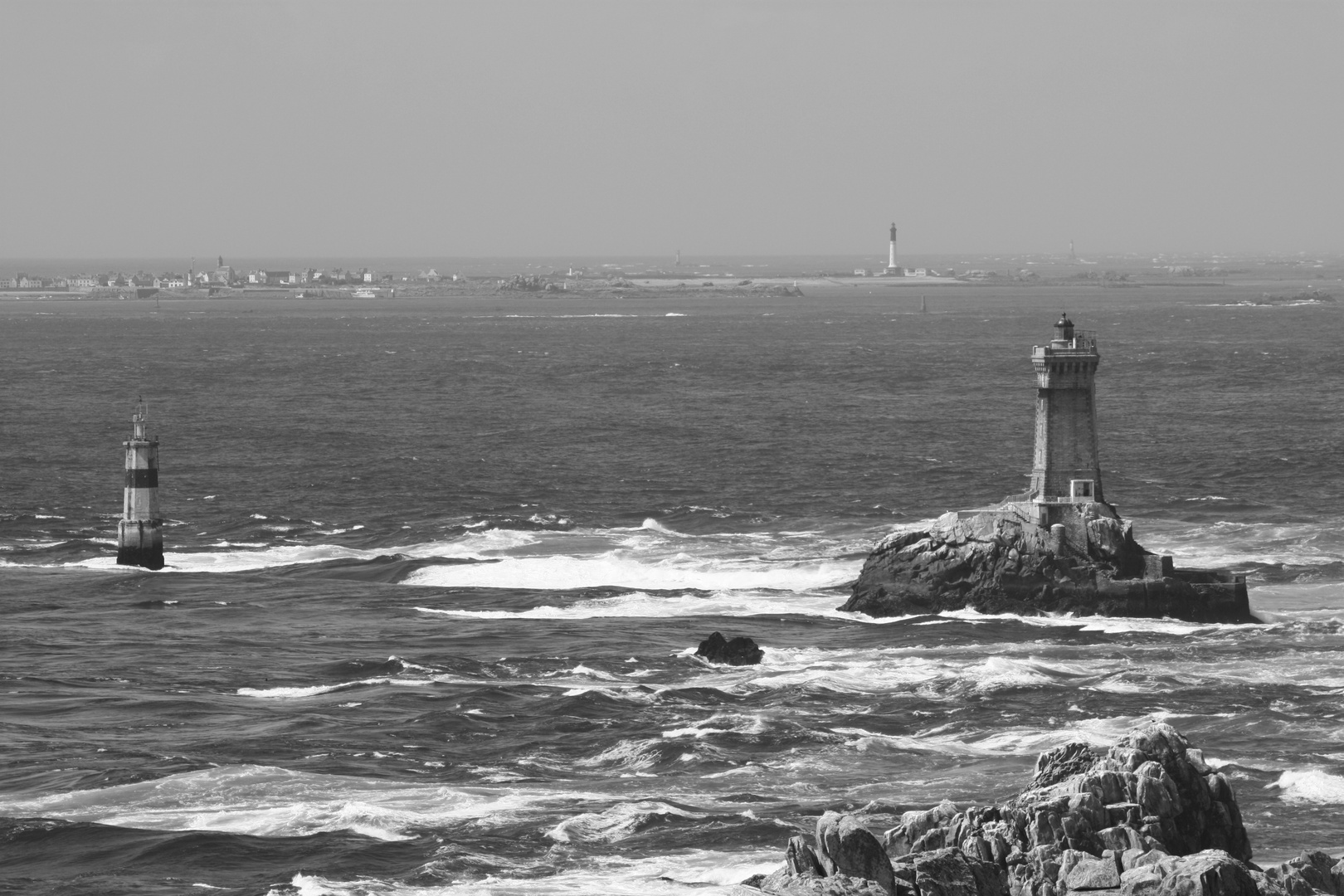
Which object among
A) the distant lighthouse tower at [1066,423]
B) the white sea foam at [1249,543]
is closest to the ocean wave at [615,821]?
the distant lighthouse tower at [1066,423]

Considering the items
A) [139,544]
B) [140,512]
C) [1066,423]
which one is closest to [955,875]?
[1066,423]

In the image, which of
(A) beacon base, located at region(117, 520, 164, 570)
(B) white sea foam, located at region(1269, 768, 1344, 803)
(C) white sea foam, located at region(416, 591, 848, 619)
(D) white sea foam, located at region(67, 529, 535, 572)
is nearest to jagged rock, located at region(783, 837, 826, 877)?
(B) white sea foam, located at region(1269, 768, 1344, 803)

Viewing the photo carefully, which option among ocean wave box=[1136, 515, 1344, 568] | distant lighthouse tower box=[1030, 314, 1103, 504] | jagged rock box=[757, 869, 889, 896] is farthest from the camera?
ocean wave box=[1136, 515, 1344, 568]

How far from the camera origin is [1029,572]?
57.0 meters

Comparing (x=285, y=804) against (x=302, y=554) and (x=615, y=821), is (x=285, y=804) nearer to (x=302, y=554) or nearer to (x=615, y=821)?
(x=615, y=821)

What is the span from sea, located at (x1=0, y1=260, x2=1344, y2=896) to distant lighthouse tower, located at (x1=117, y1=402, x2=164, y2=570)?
3.05ft

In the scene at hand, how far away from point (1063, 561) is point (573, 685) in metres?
16.2

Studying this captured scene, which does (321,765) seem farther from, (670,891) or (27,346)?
(27,346)

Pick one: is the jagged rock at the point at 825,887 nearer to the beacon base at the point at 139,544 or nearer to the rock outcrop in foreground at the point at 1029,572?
the rock outcrop in foreground at the point at 1029,572

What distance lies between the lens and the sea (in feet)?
117

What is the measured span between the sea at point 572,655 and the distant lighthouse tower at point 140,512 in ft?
3.05

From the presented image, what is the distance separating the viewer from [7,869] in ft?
112

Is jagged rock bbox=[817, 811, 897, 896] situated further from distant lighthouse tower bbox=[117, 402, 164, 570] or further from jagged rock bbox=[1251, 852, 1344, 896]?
distant lighthouse tower bbox=[117, 402, 164, 570]

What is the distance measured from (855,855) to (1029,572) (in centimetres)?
3099
